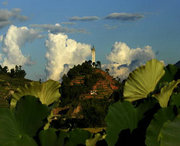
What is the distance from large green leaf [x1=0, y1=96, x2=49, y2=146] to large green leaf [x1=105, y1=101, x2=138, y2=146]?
380 mm

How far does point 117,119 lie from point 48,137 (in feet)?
1.10

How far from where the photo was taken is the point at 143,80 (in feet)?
6.08

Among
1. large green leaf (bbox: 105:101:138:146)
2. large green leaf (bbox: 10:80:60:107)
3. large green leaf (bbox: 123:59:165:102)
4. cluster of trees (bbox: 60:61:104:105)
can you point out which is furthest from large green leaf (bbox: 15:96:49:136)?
cluster of trees (bbox: 60:61:104:105)

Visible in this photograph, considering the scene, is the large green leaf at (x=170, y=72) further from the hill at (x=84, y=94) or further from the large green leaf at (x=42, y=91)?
the hill at (x=84, y=94)

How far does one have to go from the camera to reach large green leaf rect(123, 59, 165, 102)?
1.83m

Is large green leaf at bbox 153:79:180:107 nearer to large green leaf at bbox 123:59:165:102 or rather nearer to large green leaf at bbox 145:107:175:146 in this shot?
large green leaf at bbox 123:59:165:102

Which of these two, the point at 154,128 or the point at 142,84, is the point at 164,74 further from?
the point at 154,128

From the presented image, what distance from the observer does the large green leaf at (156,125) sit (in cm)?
140

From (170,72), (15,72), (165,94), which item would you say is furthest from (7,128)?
(15,72)

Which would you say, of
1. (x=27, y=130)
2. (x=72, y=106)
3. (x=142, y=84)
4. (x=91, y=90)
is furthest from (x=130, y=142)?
(x=91, y=90)

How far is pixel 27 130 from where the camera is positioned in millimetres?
1751

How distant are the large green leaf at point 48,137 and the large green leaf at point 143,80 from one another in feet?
1.77

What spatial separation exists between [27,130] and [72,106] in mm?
35917

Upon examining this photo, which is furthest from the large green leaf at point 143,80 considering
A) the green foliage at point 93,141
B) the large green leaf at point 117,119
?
the green foliage at point 93,141
